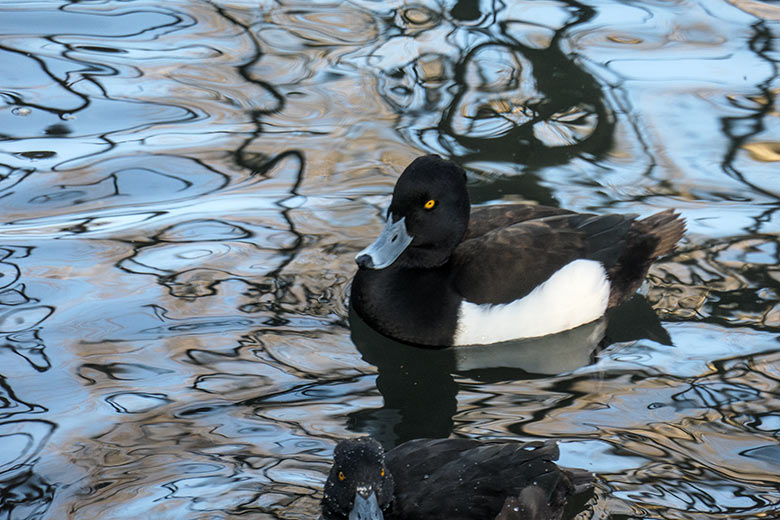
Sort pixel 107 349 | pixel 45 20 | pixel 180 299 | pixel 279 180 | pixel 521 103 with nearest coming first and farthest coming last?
1. pixel 107 349
2. pixel 180 299
3. pixel 279 180
4. pixel 521 103
5. pixel 45 20

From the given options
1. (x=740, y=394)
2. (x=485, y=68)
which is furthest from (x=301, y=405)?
(x=485, y=68)

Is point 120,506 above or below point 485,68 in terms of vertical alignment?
below

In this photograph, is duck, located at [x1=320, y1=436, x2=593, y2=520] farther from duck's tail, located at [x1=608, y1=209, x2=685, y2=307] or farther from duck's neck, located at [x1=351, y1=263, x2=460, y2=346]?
duck's tail, located at [x1=608, y1=209, x2=685, y2=307]

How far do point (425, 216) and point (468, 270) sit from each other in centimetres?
35

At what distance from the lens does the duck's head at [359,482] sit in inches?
169

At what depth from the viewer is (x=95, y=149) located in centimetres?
784

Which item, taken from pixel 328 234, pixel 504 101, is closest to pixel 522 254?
pixel 328 234

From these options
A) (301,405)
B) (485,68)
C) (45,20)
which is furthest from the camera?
(45,20)

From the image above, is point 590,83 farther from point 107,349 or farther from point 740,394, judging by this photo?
point 107,349

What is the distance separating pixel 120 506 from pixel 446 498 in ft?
4.16

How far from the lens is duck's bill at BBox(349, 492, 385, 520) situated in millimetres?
4273

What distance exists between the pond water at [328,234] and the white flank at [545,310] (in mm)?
96

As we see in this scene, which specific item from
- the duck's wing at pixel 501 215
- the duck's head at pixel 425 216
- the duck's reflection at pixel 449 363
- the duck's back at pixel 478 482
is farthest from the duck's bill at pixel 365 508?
the duck's wing at pixel 501 215

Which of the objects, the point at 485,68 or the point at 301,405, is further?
the point at 485,68
